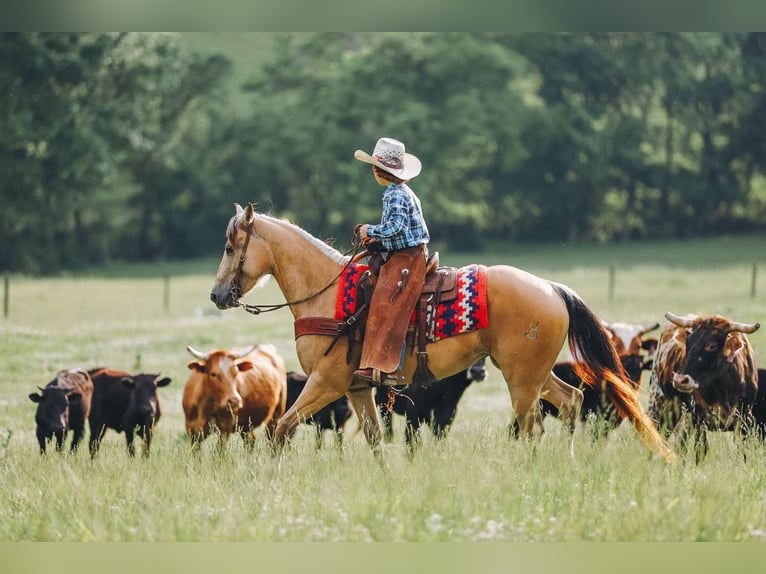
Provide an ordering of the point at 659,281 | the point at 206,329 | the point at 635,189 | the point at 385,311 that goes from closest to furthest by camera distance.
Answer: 1. the point at 385,311
2. the point at 206,329
3. the point at 659,281
4. the point at 635,189

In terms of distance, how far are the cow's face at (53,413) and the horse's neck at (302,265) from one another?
2.62 meters

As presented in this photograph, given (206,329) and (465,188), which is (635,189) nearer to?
(465,188)

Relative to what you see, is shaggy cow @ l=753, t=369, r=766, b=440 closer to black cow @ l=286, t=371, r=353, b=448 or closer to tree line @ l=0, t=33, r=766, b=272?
black cow @ l=286, t=371, r=353, b=448

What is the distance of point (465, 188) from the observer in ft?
146

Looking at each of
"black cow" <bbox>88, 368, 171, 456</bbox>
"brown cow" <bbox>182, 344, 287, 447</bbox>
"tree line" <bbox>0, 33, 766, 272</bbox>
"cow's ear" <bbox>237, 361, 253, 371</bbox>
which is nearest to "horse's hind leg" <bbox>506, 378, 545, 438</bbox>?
"brown cow" <bbox>182, 344, 287, 447</bbox>

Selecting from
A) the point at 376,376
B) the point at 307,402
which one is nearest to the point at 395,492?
the point at 376,376

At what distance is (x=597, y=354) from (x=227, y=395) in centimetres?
318

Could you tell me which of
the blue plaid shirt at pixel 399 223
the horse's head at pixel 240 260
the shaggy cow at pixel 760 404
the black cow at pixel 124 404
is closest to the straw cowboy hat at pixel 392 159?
the blue plaid shirt at pixel 399 223

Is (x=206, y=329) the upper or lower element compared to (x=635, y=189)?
lower

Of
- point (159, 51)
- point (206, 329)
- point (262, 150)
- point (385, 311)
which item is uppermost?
point (159, 51)

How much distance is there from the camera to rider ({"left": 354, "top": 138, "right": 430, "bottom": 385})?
26.5 feet

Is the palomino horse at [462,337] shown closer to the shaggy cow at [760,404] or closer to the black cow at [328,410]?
the shaggy cow at [760,404]

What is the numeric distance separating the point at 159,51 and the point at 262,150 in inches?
238

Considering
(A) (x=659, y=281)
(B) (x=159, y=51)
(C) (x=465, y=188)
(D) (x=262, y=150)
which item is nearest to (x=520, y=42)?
(C) (x=465, y=188)
